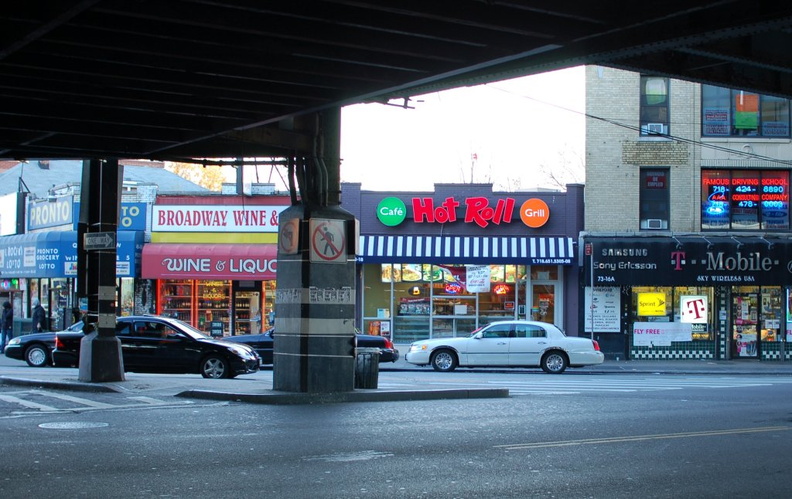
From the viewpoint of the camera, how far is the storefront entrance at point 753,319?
104 ft

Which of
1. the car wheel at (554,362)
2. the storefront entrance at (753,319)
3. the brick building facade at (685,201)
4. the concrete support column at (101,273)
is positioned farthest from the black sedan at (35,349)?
the storefront entrance at (753,319)

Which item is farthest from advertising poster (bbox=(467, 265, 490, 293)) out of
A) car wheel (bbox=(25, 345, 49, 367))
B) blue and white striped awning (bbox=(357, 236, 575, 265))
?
car wheel (bbox=(25, 345, 49, 367))

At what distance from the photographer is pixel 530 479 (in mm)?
8938

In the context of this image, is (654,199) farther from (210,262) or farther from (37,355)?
(37,355)

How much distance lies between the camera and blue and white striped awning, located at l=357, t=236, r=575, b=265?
31.7 m

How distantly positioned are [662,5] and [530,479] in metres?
5.22

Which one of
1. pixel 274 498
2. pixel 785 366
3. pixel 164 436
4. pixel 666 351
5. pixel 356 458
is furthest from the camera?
pixel 666 351

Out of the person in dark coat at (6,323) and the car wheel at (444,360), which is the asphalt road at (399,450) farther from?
the person in dark coat at (6,323)

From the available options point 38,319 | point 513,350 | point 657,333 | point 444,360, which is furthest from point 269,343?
point 657,333

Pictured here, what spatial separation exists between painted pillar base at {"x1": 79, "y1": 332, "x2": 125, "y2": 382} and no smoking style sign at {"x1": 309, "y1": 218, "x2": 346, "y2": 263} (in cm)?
499

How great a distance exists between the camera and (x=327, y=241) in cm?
1609

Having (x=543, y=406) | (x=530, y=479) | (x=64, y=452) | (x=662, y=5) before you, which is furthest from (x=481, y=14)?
(x=543, y=406)

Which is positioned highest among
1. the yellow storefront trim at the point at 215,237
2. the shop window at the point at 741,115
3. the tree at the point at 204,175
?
the tree at the point at 204,175

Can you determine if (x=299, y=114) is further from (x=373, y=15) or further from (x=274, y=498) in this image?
(x=274, y=498)
